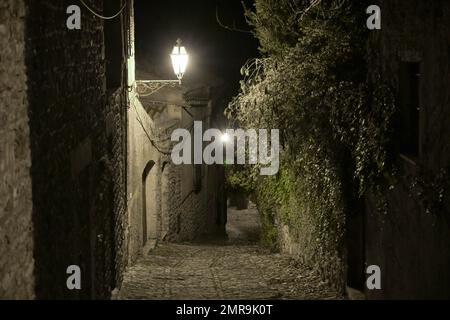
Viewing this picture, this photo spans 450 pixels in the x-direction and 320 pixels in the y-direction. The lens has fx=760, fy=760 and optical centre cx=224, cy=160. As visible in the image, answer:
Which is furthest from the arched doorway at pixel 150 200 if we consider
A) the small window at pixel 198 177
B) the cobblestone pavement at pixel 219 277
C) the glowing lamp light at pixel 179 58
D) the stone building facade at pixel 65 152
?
the glowing lamp light at pixel 179 58

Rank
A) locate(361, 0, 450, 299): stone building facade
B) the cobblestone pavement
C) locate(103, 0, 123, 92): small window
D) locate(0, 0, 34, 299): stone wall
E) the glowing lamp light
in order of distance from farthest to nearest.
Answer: the glowing lamp light
locate(103, 0, 123, 92): small window
the cobblestone pavement
locate(361, 0, 450, 299): stone building facade
locate(0, 0, 34, 299): stone wall

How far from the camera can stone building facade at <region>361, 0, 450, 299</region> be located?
8.05 metres

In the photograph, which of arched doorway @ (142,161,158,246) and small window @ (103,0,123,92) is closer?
small window @ (103,0,123,92)

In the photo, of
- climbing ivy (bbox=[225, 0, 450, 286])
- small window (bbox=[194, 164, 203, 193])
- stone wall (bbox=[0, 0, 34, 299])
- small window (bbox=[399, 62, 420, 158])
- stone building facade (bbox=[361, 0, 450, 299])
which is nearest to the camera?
stone wall (bbox=[0, 0, 34, 299])

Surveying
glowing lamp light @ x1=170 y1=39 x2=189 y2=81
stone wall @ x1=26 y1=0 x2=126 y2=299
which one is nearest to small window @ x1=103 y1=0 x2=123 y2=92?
stone wall @ x1=26 y1=0 x2=126 y2=299

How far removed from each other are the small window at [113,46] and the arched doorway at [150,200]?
5669 millimetres

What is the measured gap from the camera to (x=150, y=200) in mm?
18891

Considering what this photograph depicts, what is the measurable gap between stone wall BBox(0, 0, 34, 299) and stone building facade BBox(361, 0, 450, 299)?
429 centimetres

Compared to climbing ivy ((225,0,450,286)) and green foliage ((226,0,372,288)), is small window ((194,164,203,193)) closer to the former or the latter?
climbing ivy ((225,0,450,286))

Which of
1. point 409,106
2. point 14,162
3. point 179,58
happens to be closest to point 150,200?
point 179,58

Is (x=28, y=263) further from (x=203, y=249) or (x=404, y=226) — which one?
(x=203, y=249)

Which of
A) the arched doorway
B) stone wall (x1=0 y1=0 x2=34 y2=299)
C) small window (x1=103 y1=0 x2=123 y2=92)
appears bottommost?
the arched doorway

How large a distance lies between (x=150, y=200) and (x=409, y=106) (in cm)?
1030

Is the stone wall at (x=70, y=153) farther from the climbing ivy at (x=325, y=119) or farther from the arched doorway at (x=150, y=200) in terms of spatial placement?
the arched doorway at (x=150, y=200)
